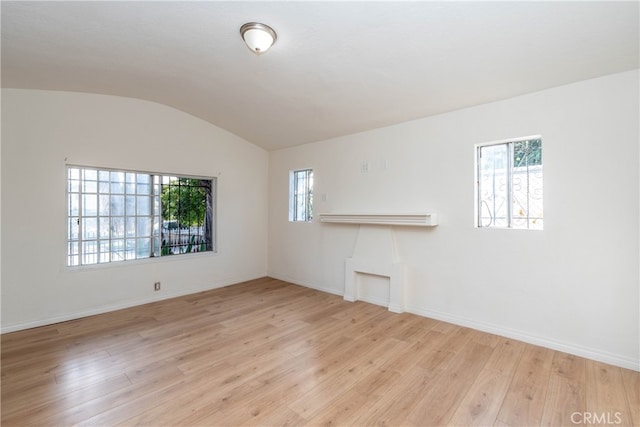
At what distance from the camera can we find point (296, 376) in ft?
7.66

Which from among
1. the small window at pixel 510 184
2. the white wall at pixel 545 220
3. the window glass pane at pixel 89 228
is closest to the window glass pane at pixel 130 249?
the window glass pane at pixel 89 228

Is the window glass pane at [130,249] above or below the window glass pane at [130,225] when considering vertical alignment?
below

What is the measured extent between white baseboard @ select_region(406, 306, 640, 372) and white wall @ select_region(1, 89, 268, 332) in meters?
3.35

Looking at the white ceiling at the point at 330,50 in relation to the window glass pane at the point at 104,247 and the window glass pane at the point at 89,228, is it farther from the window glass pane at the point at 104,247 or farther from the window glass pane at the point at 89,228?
the window glass pane at the point at 104,247

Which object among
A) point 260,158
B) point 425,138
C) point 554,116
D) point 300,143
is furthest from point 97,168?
point 554,116

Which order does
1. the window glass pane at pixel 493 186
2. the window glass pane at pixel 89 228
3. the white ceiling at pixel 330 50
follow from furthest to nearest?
the window glass pane at pixel 89 228 < the window glass pane at pixel 493 186 < the white ceiling at pixel 330 50

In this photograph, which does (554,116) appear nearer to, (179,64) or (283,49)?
(283,49)

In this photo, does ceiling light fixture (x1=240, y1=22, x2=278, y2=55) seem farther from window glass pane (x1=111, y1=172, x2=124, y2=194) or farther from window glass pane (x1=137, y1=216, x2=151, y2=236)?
window glass pane (x1=137, y1=216, x2=151, y2=236)

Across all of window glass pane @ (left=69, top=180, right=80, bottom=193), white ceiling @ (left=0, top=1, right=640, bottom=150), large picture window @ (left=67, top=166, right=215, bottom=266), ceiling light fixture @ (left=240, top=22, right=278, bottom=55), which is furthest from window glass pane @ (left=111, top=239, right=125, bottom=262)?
ceiling light fixture @ (left=240, top=22, right=278, bottom=55)

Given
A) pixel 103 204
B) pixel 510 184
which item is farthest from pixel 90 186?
pixel 510 184

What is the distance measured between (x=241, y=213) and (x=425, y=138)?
3.26 m

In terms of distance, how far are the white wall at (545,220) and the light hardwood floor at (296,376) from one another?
28cm

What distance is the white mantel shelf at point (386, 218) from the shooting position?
3458 millimetres

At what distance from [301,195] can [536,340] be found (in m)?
3.76
